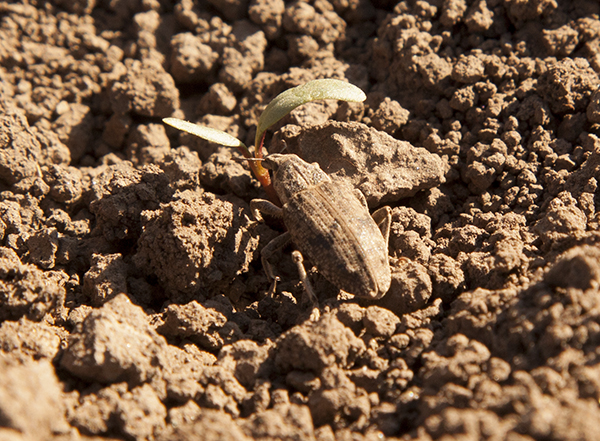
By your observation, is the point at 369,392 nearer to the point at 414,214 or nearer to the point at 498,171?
the point at 414,214

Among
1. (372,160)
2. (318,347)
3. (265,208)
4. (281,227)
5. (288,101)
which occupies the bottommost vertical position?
(281,227)

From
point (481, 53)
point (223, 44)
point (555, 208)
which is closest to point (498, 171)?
point (555, 208)

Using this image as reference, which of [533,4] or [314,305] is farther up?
[533,4]

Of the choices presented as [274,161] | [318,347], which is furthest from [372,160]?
[318,347]

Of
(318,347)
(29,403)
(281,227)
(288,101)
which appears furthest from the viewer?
(281,227)

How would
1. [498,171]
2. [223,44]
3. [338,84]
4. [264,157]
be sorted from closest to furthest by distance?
1. [338,84]
2. [498,171]
3. [264,157]
4. [223,44]

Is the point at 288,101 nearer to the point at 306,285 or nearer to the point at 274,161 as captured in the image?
the point at 274,161
